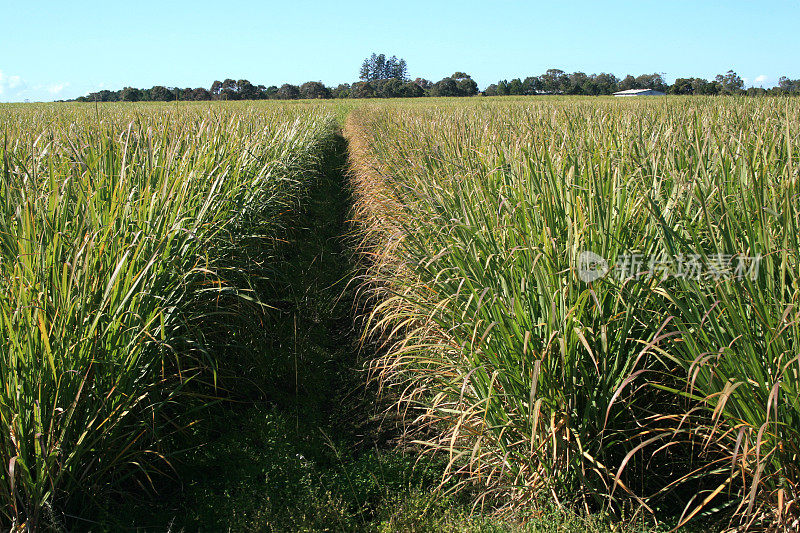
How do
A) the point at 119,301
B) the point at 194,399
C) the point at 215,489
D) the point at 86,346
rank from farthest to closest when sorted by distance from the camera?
the point at 194,399 < the point at 215,489 < the point at 119,301 < the point at 86,346

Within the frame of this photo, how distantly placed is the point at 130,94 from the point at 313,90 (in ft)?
90.2

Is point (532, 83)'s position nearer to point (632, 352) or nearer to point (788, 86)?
point (788, 86)

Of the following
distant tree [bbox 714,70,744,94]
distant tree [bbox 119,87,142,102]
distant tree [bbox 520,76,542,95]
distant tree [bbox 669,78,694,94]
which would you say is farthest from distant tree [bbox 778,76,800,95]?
distant tree [bbox 520,76,542,95]

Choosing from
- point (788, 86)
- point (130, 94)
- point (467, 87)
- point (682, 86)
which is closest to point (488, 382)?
point (788, 86)

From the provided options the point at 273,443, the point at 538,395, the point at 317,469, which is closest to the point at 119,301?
the point at 273,443

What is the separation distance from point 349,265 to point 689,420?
353 centimetres

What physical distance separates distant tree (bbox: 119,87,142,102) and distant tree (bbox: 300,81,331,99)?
21.2 meters

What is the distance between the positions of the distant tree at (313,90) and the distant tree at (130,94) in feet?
69.4

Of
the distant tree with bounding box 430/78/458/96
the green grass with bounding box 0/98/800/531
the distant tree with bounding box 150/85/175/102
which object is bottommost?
the green grass with bounding box 0/98/800/531

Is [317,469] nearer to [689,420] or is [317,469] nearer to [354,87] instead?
[689,420]

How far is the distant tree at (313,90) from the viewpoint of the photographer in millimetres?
61625

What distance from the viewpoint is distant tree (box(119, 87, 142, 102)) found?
3775 centimetres

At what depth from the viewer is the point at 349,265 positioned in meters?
4.93

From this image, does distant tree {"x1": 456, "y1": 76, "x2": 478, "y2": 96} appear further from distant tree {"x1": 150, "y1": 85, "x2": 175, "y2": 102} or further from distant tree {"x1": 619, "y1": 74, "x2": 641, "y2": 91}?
distant tree {"x1": 150, "y1": 85, "x2": 175, "y2": 102}
